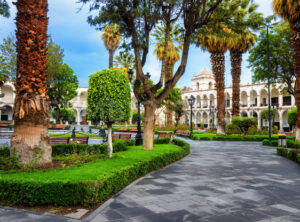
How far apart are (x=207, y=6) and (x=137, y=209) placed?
10.1 metres

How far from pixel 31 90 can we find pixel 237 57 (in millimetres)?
21378

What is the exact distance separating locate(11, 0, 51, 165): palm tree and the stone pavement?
2.74 meters

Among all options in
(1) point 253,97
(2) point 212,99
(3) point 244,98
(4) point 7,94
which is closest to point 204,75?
(2) point 212,99

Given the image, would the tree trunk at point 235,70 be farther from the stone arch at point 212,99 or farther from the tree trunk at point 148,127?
the stone arch at point 212,99

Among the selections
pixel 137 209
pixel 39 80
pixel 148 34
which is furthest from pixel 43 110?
pixel 148 34

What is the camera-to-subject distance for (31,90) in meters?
6.35

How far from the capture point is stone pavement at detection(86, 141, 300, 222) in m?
3.92

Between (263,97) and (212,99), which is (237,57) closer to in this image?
(263,97)

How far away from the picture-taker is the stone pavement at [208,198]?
12.9 feet

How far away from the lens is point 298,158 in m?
9.19

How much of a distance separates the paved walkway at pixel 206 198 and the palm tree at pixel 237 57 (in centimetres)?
1638

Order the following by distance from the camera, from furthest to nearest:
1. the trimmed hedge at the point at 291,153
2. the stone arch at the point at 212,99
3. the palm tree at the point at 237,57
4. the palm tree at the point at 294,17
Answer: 1. the stone arch at the point at 212,99
2. the palm tree at the point at 237,57
3. the palm tree at the point at 294,17
4. the trimmed hedge at the point at 291,153

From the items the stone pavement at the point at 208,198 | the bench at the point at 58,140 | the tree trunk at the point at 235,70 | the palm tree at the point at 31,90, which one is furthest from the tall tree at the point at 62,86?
the stone pavement at the point at 208,198

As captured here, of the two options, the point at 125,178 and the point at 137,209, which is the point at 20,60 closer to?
the point at 125,178
